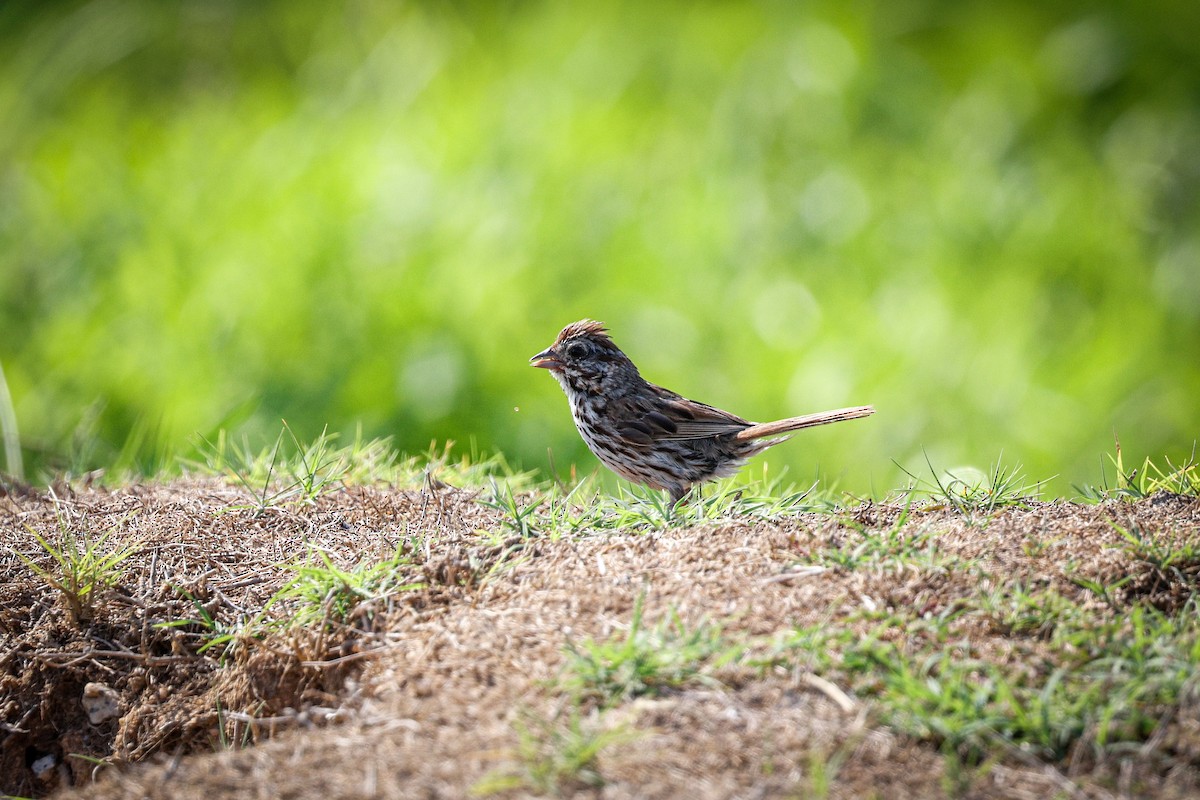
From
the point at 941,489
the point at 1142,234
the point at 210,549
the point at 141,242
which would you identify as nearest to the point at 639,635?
the point at 941,489

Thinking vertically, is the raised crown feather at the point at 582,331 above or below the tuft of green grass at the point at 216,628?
above

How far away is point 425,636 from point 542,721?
61 centimetres

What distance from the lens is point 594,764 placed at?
254 centimetres

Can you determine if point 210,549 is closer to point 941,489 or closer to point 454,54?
point 941,489

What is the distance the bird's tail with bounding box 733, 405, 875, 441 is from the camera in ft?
15.2

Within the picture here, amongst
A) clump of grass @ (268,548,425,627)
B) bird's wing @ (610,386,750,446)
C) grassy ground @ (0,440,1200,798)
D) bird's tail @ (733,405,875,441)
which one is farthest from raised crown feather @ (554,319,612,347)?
clump of grass @ (268,548,425,627)

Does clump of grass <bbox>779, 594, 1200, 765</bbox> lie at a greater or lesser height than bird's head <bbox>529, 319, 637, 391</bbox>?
lesser

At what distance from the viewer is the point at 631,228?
25.8 ft

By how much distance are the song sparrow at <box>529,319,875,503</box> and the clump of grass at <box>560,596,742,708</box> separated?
1.96 m

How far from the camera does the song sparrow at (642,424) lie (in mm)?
4883

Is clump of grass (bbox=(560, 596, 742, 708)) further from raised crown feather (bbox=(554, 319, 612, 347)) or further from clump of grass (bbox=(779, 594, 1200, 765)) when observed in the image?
raised crown feather (bbox=(554, 319, 612, 347))

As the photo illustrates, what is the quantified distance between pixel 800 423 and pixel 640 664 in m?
2.08

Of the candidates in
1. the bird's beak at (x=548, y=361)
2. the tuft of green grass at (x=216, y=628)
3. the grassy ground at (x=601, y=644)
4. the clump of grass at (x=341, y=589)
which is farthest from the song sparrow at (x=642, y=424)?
the tuft of green grass at (x=216, y=628)

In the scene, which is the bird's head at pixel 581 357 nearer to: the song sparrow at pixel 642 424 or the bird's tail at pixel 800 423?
the song sparrow at pixel 642 424
